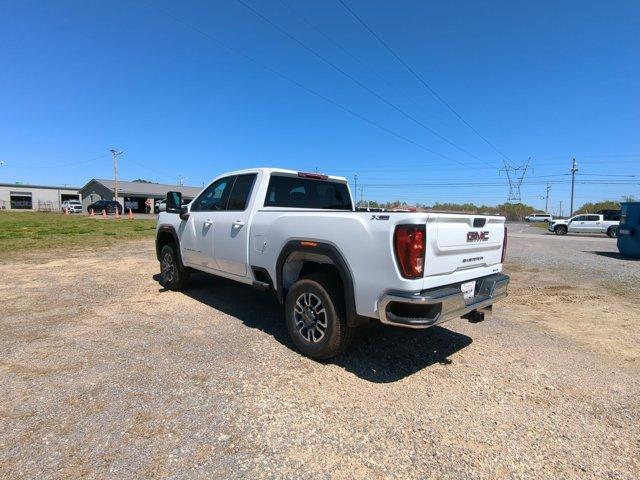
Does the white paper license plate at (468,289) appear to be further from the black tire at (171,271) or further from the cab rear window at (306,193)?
the black tire at (171,271)

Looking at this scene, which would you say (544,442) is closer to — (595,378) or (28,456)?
(595,378)

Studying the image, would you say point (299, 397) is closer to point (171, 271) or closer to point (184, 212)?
point (184, 212)

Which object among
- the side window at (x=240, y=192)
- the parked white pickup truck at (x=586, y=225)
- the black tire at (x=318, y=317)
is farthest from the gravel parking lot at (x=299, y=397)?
the parked white pickup truck at (x=586, y=225)

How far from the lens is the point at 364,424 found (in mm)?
2963

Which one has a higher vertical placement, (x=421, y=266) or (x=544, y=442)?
(x=421, y=266)

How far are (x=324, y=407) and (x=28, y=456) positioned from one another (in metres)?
2.02

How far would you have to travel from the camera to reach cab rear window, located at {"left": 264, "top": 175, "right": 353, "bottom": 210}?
5.34 metres

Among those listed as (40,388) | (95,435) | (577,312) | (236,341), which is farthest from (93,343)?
(577,312)

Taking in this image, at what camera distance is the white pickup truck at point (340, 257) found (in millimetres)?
3312

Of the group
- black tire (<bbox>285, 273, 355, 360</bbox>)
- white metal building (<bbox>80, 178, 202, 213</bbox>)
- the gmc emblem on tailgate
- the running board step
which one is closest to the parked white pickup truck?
the gmc emblem on tailgate

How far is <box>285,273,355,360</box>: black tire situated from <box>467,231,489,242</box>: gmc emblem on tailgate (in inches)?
53.7

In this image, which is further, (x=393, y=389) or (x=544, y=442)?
(x=393, y=389)

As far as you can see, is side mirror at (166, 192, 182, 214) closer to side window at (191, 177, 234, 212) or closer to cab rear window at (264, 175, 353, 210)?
side window at (191, 177, 234, 212)

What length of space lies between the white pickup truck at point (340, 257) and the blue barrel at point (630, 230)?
523 inches
